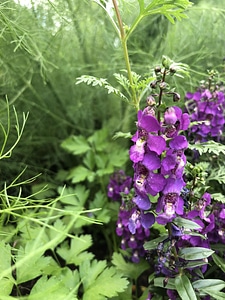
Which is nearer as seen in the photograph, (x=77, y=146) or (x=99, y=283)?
(x=99, y=283)

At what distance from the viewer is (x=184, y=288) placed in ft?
2.81

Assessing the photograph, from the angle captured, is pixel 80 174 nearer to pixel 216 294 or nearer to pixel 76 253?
pixel 76 253

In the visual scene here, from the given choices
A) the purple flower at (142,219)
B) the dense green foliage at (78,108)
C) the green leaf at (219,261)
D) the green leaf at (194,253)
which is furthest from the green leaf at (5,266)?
the green leaf at (219,261)

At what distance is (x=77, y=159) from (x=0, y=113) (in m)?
0.63

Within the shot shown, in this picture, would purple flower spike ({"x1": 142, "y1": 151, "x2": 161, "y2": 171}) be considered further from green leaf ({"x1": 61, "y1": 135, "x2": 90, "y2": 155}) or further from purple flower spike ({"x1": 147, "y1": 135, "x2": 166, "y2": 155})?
green leaf ({"x1": 61, "y1": 135, "x2": 90, "y2": 155})

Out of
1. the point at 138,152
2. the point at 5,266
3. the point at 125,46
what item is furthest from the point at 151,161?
the point at 5,266

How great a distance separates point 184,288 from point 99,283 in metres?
0.27

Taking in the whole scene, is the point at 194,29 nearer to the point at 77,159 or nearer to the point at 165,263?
the point at 77,159

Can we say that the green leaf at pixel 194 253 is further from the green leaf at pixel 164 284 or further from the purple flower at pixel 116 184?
the purple flower at pixel 116 184

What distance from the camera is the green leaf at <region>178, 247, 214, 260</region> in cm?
87

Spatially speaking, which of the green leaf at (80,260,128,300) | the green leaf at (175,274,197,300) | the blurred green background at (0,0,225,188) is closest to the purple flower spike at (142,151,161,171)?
the green leaf at (175,274,197,300)

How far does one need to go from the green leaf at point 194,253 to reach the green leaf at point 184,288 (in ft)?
0.15

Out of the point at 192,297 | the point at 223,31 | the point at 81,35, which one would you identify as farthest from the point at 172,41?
the point at 192,297

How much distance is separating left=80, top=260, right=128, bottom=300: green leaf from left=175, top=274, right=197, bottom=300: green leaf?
20 centimetres
